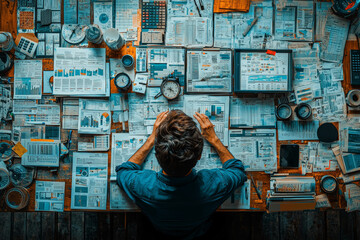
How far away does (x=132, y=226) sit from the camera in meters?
2.17

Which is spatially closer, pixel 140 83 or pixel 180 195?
pixel 180 195

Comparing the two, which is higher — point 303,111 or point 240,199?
point 303,111

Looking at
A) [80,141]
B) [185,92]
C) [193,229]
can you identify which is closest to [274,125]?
[185,92]

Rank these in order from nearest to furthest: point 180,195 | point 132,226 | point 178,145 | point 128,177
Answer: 1. point 178,145
2. point 180,195
3. point 128,177
4. point 132,226

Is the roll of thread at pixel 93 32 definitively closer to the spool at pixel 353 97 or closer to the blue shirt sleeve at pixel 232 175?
the blue shirt sleeve at pixel 232 175

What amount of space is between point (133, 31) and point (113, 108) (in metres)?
0.66

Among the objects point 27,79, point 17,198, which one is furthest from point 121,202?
point 27,79

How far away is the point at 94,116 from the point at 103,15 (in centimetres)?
84

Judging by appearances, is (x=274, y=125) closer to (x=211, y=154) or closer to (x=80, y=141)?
(x=211, y=154)

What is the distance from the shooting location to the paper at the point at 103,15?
1864 millimetres

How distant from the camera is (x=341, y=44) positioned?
189cm

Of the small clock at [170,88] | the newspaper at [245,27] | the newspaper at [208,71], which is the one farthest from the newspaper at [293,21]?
the small clock at [170,88]

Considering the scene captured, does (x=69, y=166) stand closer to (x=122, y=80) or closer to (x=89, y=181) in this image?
(x=89, y=181)

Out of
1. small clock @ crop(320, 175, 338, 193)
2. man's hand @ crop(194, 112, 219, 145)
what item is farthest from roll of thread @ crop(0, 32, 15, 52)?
small clock @ crop(320, 175, 338, 193)
